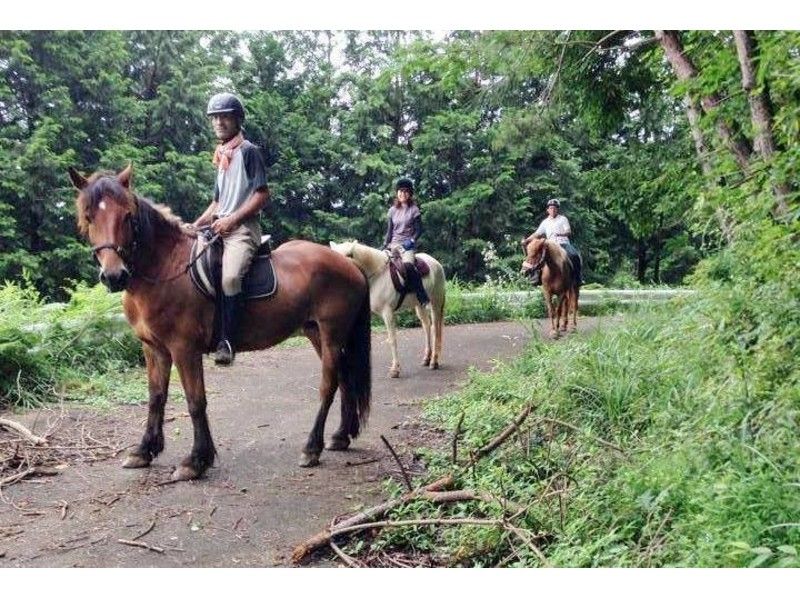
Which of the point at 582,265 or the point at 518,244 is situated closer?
the point at 582,265

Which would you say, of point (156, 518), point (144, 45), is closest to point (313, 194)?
point (144, 45)

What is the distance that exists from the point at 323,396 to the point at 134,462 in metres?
1.07

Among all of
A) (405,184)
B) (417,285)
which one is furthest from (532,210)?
(417,285)

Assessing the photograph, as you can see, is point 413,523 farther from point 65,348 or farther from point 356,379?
point 65,348

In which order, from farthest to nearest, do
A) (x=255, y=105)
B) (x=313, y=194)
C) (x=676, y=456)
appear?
(x=313, y=194)
(x=255, y=105)
(x=676, y=456)

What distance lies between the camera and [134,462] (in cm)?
329

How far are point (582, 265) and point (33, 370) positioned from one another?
13.6 ft

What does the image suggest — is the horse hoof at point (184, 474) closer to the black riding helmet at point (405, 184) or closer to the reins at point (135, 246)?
the reins at point (135, 246)

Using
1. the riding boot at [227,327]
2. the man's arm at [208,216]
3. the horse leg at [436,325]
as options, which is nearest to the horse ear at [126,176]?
the man's arm at [208,216]

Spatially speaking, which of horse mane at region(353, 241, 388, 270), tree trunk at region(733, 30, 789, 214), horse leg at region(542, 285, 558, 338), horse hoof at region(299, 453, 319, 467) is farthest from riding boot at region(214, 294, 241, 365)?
horse leg at region(542, 285, 558, 338)

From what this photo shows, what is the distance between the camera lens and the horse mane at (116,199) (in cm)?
267

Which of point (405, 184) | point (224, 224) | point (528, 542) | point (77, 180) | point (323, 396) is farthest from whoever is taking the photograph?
point (405, 184)
